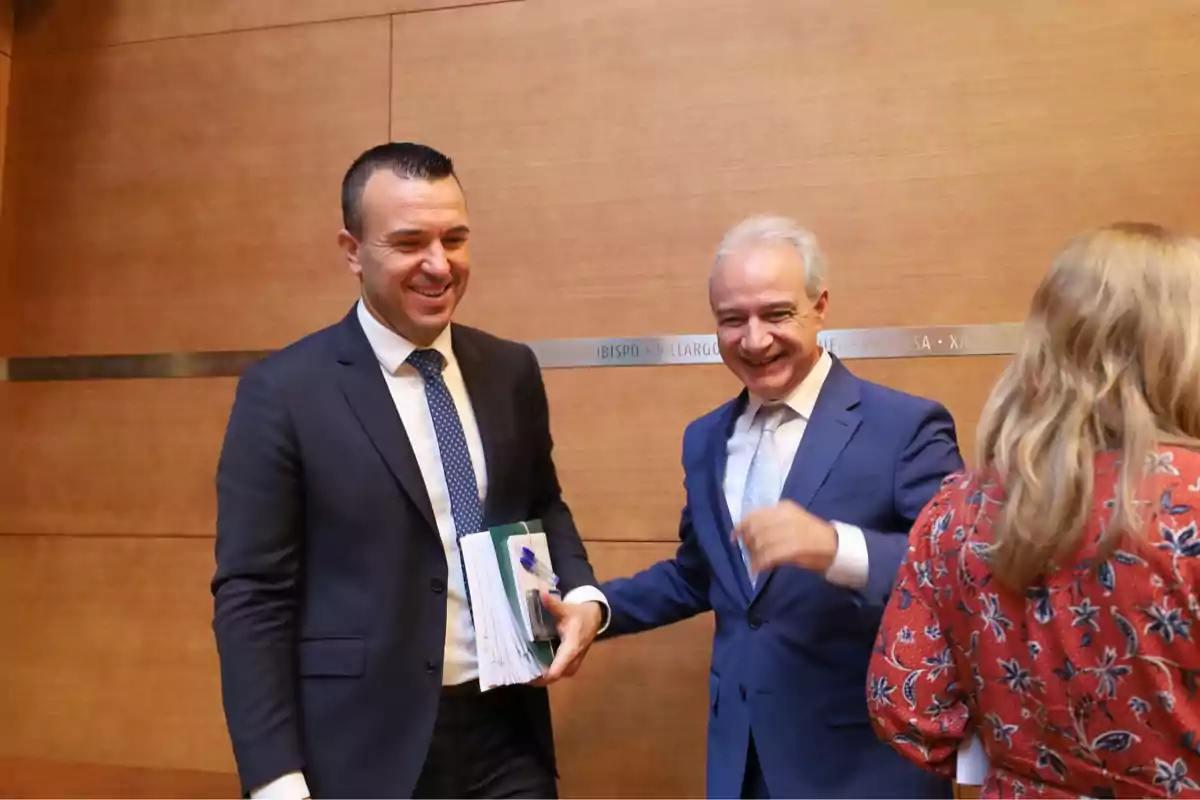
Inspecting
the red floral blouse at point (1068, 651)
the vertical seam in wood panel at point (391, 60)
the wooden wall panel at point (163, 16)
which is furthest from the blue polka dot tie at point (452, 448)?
the wooden wall panel at point (163, 16)

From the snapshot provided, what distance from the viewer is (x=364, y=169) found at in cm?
173

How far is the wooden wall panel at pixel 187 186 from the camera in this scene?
299 cm

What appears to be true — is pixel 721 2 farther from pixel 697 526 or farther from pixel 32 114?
pixel 32 114

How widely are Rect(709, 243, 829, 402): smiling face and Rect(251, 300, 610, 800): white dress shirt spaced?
0.53m

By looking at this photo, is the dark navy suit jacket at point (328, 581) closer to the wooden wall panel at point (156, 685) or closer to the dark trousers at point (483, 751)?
the dark trousers at point (483, 751)

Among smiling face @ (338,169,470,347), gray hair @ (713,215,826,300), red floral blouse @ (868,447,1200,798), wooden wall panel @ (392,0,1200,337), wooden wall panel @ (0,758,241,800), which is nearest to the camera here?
red floral blouse @ (868,447,1200,798)

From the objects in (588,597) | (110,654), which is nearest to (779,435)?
(588,597)

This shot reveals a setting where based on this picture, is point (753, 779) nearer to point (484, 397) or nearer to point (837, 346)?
point (484, 397)

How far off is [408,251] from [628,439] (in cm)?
117

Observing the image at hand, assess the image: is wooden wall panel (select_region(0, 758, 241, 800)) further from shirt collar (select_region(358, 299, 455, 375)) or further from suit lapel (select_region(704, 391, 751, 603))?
suit lapel (select_region(704, 391, 751, 603))

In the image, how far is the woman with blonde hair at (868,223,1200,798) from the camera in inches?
41.9

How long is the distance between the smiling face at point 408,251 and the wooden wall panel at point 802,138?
107 cm

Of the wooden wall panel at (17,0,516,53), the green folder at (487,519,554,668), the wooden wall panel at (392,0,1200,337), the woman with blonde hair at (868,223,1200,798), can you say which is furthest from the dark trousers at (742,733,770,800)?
the wooden wall panel at (17,0,516,53)

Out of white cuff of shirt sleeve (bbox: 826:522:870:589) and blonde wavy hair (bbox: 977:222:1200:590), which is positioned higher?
blonde wavy hair (bbox: 977:222:1200:590)
